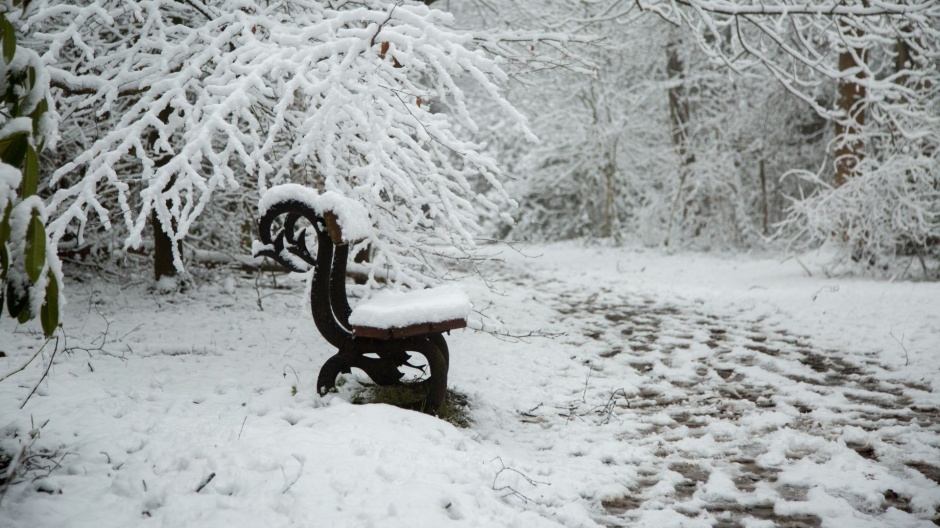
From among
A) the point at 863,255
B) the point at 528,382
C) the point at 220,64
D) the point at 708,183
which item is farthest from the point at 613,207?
the point at 220,64

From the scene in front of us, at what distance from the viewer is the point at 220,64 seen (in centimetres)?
391

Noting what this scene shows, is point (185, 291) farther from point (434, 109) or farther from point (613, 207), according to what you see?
point (613, 207)

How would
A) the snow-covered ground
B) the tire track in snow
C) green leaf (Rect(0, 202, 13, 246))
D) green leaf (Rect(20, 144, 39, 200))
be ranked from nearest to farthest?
green leaf (Rect(0, 202, 13, 246))
green leaf (Rect(20, 144, 39, 200))
the snow-covered ground
the tire track in snow

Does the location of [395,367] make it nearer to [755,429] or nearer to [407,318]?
[407,318]

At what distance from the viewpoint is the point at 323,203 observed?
346 centimetres

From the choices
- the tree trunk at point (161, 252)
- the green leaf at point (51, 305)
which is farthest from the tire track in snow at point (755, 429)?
the tree trunk at point (161, 252)

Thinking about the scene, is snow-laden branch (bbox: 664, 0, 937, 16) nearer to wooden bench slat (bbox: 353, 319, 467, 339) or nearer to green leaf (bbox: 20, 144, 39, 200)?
wooden bench slat (bbox: 353, 319, 467, 339)

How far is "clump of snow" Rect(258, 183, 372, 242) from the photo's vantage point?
3410mm

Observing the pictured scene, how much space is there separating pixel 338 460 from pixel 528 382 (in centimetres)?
250

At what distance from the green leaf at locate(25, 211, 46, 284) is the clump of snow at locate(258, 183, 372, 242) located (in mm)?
1694

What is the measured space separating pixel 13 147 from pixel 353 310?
2.11 m

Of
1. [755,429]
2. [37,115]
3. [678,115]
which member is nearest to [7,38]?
[37,115]

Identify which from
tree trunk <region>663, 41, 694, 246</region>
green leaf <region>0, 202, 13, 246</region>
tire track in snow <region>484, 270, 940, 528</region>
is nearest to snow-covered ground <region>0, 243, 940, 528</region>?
tire track in snow <region>484, 270, 940, 528</region>

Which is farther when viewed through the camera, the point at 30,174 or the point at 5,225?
the point at 30,174
